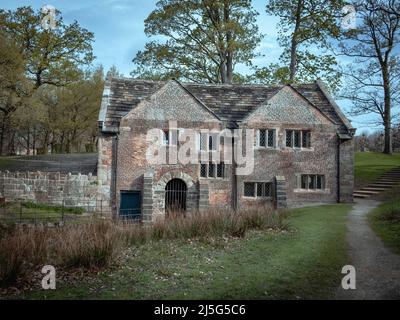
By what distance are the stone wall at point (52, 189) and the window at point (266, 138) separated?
1111cm

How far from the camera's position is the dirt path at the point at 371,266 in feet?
27.4

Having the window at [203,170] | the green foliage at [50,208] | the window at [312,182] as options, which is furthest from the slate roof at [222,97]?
the green foliage at [50,208]

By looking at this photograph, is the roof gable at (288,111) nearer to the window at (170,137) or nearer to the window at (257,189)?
the window at (257,189)

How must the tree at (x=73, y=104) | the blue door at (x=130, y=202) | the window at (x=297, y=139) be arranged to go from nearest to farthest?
the blue door at (x=130, y=202)
the window at (x=297, y=139)
the tree at (x=73, y=104)

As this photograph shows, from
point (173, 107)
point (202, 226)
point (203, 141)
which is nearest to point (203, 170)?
point (203, 141)

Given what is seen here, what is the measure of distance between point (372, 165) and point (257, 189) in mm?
17599

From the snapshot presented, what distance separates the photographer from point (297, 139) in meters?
25.6

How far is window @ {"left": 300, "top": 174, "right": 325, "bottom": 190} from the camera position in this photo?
25484 mm

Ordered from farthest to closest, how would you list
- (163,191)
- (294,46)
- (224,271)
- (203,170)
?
1. (294,46)
2. (203,170)
3. (163,191)
4. (224,271)

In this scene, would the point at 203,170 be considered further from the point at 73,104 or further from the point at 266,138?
the point at 73,104

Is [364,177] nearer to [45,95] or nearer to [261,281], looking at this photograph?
[261,281]

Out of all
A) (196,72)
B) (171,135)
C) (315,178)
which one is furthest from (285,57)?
(171,135)

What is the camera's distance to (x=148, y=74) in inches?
1503
